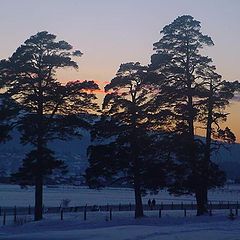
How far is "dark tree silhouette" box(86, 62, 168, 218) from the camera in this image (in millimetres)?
39844

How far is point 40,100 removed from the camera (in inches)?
1528

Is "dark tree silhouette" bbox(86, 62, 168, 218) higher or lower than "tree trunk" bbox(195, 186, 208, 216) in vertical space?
higher

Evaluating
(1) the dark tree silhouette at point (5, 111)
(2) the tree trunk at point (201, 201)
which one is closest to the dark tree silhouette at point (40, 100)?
(1) the dark tree silhouette at point (5, 111)

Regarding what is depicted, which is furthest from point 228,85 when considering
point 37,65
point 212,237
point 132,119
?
point 212,237

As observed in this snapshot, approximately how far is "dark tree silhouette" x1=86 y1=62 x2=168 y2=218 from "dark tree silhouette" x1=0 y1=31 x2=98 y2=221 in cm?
240

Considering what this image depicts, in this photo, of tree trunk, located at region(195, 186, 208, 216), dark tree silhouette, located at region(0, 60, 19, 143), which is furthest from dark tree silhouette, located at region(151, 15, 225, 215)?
dark tree silhouette, located at region(0, 60, 19, 143)

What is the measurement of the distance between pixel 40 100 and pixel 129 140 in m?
7.22

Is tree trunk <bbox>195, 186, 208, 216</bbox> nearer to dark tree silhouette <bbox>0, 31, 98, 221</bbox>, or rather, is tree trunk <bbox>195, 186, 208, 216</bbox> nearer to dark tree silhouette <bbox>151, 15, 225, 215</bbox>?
dark tree silhouette <bbox>151, 15, 225, 215</bbox>

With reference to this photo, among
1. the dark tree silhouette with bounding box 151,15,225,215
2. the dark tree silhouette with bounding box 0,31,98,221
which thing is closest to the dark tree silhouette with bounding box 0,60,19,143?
the dark tree silhouette with bounding box 0,31,98,221

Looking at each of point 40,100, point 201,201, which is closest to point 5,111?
point 40,100

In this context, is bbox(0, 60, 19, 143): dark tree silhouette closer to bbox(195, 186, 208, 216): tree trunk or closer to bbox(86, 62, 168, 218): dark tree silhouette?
bbox(86, 62, 168, 218): dark tree silhouette

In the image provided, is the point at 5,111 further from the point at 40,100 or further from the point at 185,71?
the point at 185,71

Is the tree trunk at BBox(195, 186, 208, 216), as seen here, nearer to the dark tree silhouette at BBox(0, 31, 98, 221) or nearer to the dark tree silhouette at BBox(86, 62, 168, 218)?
the dark tree silhouette at BBox(86, 62, 168, 218)

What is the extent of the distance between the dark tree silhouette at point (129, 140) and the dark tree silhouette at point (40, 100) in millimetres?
2400
